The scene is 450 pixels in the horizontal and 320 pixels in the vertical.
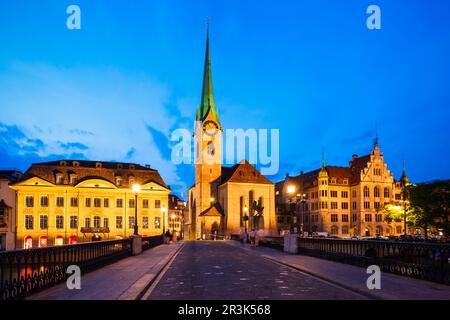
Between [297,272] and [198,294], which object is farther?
[297,272]

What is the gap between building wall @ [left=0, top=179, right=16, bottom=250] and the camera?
6681cm

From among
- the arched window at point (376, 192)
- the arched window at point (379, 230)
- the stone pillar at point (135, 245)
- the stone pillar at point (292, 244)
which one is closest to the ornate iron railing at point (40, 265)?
the stone pillar at point (135, 245)

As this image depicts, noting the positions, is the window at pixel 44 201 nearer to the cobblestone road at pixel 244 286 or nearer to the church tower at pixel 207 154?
the church tower at pixel 207 154

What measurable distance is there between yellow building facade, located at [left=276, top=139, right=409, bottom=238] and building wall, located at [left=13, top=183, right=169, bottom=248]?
30863mm

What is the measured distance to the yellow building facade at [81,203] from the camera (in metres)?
68.3

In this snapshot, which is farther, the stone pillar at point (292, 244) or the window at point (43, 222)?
the window at point (43, 222)

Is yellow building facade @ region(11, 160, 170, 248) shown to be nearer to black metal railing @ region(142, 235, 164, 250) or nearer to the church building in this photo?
the church building

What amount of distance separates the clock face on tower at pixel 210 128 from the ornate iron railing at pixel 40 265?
74.4 meters

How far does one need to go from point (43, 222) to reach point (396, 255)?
205 feet
